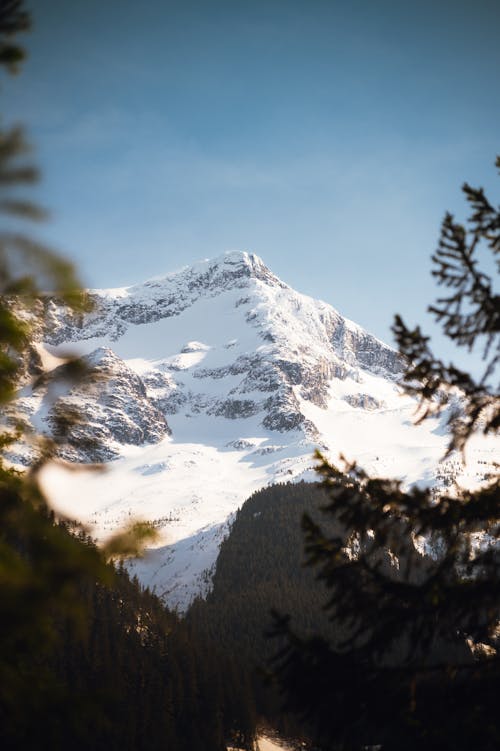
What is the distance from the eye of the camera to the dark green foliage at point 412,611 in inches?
211

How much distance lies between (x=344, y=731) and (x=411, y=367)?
4.78 metres

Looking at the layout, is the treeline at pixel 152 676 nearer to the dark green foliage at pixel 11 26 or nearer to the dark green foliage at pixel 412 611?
the dark green foliage at pixel 412 611

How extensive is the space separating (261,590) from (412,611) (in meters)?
112

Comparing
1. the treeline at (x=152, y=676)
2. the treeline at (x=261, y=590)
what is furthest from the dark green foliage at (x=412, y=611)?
the treeline at (x=261, y=590)

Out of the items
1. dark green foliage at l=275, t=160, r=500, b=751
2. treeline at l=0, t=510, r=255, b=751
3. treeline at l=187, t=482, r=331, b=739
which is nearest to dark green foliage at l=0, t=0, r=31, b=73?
dark green foliage at l=275, t=160, r=500, b=751

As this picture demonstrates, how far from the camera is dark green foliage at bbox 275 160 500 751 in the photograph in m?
5.35

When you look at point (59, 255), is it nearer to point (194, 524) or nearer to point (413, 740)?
point (413, 740)

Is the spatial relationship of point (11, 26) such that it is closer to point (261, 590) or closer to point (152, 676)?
point (152, 676)

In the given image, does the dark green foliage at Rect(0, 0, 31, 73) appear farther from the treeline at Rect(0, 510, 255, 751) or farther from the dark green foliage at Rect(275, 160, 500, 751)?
the treeline at Rect(0, 510, 255, 751)

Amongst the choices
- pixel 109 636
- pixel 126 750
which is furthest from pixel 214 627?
pixel 126 750

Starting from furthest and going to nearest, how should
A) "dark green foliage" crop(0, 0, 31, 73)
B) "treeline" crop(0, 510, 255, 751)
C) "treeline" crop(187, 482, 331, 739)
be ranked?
1. "treeline" crop(187, 482, 331, 739)
2. "treeline" crop(0, 510, 255, 751)
3. "dark green foliage" crop(0, 0, 31, 73)

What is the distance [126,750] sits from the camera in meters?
44.0

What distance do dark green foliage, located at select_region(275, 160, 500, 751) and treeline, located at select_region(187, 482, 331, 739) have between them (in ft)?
194

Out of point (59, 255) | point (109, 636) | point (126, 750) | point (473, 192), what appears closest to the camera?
point (59, 255)
